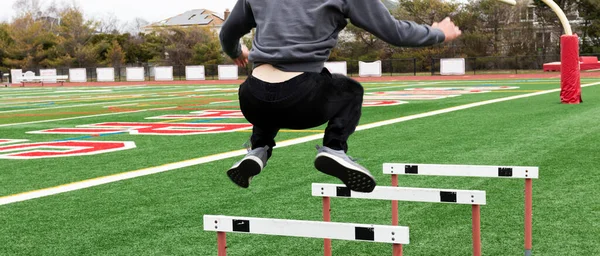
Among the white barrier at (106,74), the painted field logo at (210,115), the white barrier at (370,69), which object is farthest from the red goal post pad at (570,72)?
the white barrier at (106,74)

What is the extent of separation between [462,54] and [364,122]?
155 feet

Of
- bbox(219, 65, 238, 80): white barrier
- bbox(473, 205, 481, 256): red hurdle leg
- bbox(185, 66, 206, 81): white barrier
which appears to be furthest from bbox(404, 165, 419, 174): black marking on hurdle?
bbox(185, 66, 206, 81): white barrier

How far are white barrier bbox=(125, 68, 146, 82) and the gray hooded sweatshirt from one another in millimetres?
58264

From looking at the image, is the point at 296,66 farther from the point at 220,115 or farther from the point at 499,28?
the point at 499,28

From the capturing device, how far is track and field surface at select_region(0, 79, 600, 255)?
582 centimetres

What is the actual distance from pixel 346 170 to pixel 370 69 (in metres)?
49.8

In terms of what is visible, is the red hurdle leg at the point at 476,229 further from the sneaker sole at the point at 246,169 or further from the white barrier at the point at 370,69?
the white barrier at the point at 370,69

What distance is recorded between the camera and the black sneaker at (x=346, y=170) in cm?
392

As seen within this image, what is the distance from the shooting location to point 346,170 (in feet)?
12.9

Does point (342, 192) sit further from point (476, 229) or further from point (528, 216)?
point (528, 216)

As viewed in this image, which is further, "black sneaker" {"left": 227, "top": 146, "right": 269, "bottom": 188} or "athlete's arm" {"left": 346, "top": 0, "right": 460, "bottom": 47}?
"black sneaker" {"left": 227, "top": 146, "right": 269, "bottom": 188}

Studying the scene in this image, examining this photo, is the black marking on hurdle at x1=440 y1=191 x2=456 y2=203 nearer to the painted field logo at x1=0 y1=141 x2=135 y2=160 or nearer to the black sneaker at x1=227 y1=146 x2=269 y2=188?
the black sneaker at x1=227 y1=146 x2=269 y2=188

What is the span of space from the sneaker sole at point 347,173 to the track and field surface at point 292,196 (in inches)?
65.0

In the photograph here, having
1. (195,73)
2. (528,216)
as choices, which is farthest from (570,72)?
(195,73)
